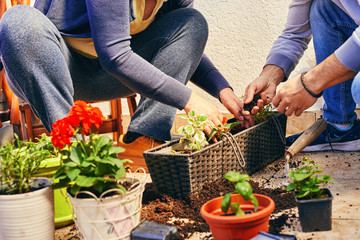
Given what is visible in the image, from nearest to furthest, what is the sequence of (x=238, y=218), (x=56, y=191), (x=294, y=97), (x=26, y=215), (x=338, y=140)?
(x=238, y=218) < (x=26, y=215) < (x=56, y=191) < (x=294, y=97) < (x=338, y=140)

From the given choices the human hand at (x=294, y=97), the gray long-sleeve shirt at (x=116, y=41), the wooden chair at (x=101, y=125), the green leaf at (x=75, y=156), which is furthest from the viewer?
the wooden chair at (x=101, y=125)

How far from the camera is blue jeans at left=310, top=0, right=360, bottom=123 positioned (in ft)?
6.33

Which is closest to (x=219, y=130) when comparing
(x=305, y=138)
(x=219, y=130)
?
(x=219, y=130)

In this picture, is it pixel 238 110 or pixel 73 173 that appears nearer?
pixel 73 173

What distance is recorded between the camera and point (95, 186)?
3.64 feet

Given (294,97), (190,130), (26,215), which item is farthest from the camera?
(294,97)

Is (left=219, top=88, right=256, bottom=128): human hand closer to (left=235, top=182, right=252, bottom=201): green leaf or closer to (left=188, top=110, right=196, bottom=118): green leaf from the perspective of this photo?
(left=188, top=110, right=196, bottom=118): green leaf

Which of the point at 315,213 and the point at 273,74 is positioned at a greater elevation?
the point at 273,74

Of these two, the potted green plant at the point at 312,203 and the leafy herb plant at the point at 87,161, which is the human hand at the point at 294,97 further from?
the leafy herb plant at the point at 87,161

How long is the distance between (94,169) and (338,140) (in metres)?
1.58

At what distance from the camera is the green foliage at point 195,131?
1.58 m

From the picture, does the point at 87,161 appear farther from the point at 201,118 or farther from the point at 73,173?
the point at 201,118

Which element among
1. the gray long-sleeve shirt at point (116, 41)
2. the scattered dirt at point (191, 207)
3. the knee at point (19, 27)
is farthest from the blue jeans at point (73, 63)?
the scattered dirt at point (191, 207)

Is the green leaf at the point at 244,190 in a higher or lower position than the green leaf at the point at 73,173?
lower
